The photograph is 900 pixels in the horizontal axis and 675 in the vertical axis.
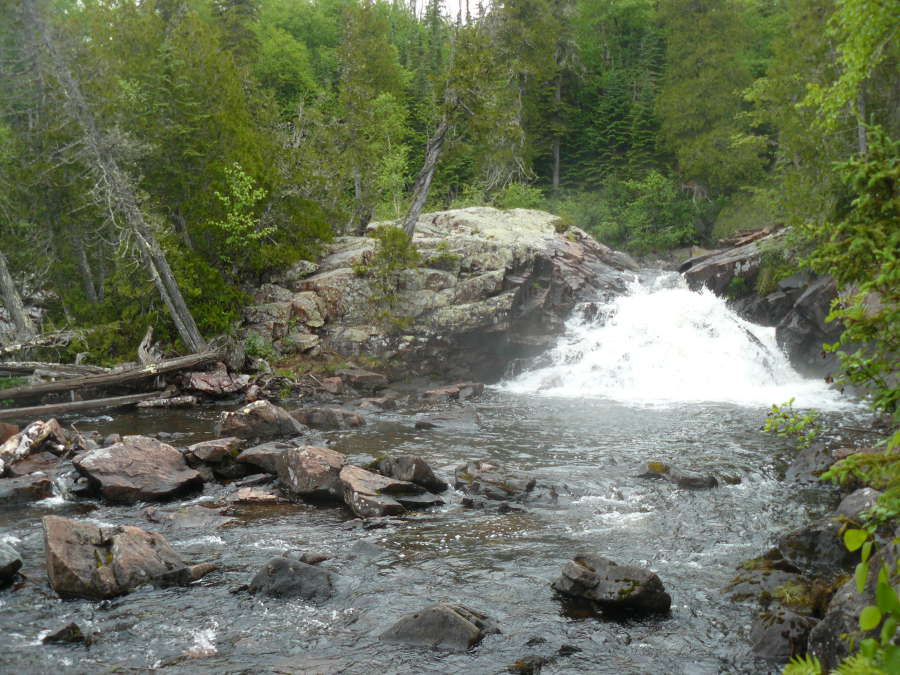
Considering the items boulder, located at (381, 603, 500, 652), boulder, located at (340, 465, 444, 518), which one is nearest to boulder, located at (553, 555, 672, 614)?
boulder, located at (381, 603, 500, 652)

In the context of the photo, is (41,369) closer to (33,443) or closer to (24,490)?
(33,443)

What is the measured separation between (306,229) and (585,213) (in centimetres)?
2420

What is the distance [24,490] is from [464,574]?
8679mm

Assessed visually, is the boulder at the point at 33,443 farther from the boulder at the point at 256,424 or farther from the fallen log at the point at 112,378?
the fallen log at the point at 112,378

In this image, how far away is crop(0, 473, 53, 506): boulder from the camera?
1184 centimetres

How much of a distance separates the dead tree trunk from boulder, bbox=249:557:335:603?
15792 mm

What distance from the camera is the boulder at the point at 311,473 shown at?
473 inches

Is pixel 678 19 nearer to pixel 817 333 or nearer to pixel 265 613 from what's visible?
pixel 817 333

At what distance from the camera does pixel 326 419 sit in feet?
59.2

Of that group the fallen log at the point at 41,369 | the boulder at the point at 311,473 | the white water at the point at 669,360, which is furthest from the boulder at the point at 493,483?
the fallen log at the point at 41,369

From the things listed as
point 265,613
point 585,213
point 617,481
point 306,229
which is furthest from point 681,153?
point 265,613

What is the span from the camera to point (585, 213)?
44969 mm

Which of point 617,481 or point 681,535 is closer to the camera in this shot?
point 681,535

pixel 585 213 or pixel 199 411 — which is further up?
pixel 585 213
